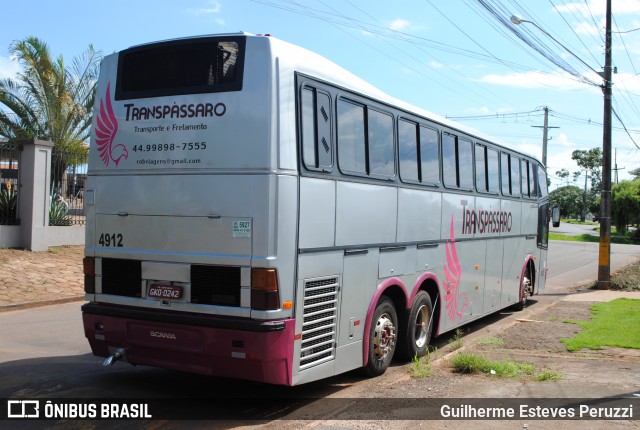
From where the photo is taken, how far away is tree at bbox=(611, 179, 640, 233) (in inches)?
2205

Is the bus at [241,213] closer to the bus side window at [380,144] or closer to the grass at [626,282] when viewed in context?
the bus side window at [380,144]

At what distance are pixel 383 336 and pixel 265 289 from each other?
2.42 metres

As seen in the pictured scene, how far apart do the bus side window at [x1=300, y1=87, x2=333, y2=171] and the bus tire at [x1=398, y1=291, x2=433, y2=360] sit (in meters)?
2.84

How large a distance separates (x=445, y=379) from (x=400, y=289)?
124cm

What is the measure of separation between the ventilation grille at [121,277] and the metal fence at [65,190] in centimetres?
1143

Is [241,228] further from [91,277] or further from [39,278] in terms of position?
[39,278]

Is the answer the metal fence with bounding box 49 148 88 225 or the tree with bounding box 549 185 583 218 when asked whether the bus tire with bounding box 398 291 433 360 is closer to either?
the metal fence with bounding box 49 148 88 225

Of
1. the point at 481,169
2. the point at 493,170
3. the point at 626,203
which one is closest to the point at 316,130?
the point at 481,169

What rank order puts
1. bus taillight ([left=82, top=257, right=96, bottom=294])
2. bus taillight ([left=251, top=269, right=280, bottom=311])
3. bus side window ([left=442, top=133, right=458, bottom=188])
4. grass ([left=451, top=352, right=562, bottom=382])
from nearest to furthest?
1. bus taillight ([left=251, top=269, right=280, bottom=311])
2. bus taillight ([left=82, top=257, right=96, bottom=294])
3. grass ([left=451, top=352, right=562, bottom=382])
4. bus side window ([left=442, top=133, right=458, bottom=188])

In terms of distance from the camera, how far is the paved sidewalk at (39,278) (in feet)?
40.8

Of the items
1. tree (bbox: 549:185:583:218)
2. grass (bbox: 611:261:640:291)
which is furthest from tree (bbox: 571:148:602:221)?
grass (bbox: 611:261:640:291)

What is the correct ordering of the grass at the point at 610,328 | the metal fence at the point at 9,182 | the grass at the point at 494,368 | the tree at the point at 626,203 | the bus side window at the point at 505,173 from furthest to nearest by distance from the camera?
1. the tree at the point at 626,203
2. the metal fence at the point at 9,182
3. the bus side window at the point at 505,173
4. the grass at the point at 610,328
5. the grass at the point at 494,368

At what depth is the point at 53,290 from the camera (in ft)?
43.7

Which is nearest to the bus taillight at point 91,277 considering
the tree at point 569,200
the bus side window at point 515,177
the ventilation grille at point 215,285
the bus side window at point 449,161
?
the ventilation grille at point 215,285
